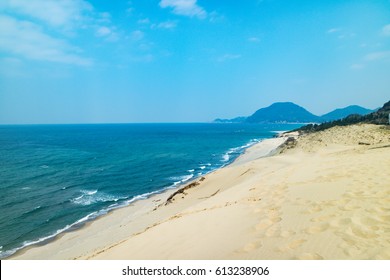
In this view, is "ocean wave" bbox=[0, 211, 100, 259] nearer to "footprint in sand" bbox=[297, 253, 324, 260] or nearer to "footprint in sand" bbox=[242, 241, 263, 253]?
"footprint in sand" bbox=[242, 241, 263, 253]

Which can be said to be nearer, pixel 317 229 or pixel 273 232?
pixel 317 229

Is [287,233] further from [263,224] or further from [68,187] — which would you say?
[68,187]

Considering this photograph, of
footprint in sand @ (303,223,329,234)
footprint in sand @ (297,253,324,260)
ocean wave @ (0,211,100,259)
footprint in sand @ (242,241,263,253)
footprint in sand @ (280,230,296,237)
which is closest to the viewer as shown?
footprint in sand @ (297,253,324,260)

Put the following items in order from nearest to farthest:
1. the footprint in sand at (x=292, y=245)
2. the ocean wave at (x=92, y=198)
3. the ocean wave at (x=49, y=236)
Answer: the footprint in sand at (x=292, y=245), the ocean wave at (x=49, y=236), the ocean wave at (x=92, y=198)

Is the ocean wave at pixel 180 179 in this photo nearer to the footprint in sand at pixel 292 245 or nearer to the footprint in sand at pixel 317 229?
the footprint in sand at pixel 317 229

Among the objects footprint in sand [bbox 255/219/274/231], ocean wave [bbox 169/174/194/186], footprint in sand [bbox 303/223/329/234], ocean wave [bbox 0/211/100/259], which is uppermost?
footprint in sand [bbox 303/223/329/234]

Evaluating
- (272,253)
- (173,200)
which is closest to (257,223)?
(272,253)

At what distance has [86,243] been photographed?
17406 mm

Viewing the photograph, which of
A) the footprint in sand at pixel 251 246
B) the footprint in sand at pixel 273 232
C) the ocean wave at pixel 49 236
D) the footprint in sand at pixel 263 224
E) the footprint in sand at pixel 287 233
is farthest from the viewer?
the ocean wave at pixel 49 236

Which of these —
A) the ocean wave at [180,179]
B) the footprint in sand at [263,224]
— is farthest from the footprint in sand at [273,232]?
the ocean wave at [180,179]

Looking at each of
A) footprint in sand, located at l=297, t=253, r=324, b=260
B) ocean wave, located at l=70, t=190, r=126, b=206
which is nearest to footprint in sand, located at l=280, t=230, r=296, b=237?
footprint in sand, located at l=297, t=253, r=324, b=260

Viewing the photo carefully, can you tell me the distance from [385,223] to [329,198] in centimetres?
236

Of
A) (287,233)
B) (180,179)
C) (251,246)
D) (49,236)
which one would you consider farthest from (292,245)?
(180,179)
